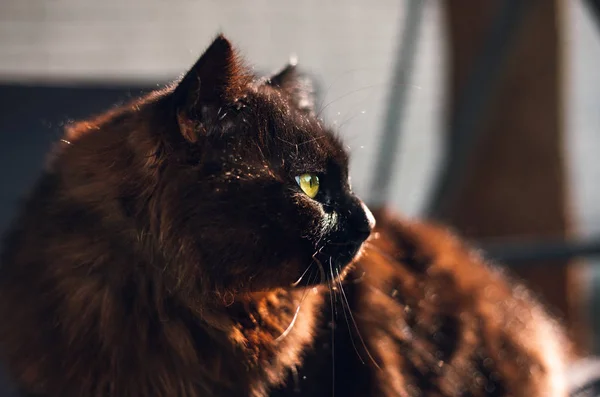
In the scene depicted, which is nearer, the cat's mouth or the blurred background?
the cat's mouth

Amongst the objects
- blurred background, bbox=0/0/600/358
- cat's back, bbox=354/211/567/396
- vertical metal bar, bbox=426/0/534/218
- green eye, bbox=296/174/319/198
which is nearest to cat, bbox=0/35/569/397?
green eye, bbox=296/174/319/198

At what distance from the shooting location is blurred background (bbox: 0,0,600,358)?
2271 millimetres

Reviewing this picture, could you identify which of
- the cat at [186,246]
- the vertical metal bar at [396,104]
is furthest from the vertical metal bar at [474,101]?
the cat at [186,246]

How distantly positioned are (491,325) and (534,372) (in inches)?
6.0

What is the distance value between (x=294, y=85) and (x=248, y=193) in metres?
0.34

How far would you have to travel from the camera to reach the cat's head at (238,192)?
0.97 m

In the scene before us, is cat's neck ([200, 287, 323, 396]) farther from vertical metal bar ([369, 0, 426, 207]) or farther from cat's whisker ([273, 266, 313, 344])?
vertical metal bar ([369, 0, 426, 207])

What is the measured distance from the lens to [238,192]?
3.21ft

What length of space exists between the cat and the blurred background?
2.77 feet

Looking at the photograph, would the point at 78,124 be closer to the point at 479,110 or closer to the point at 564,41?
the point at 479,110

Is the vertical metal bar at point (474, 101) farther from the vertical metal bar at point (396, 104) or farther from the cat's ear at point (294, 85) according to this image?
the cat's ear at point (294, 85)

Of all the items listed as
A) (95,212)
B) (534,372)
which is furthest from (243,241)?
(534,372)

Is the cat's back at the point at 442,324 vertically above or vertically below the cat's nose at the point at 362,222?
below

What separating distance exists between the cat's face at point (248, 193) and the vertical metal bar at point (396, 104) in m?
1.47
